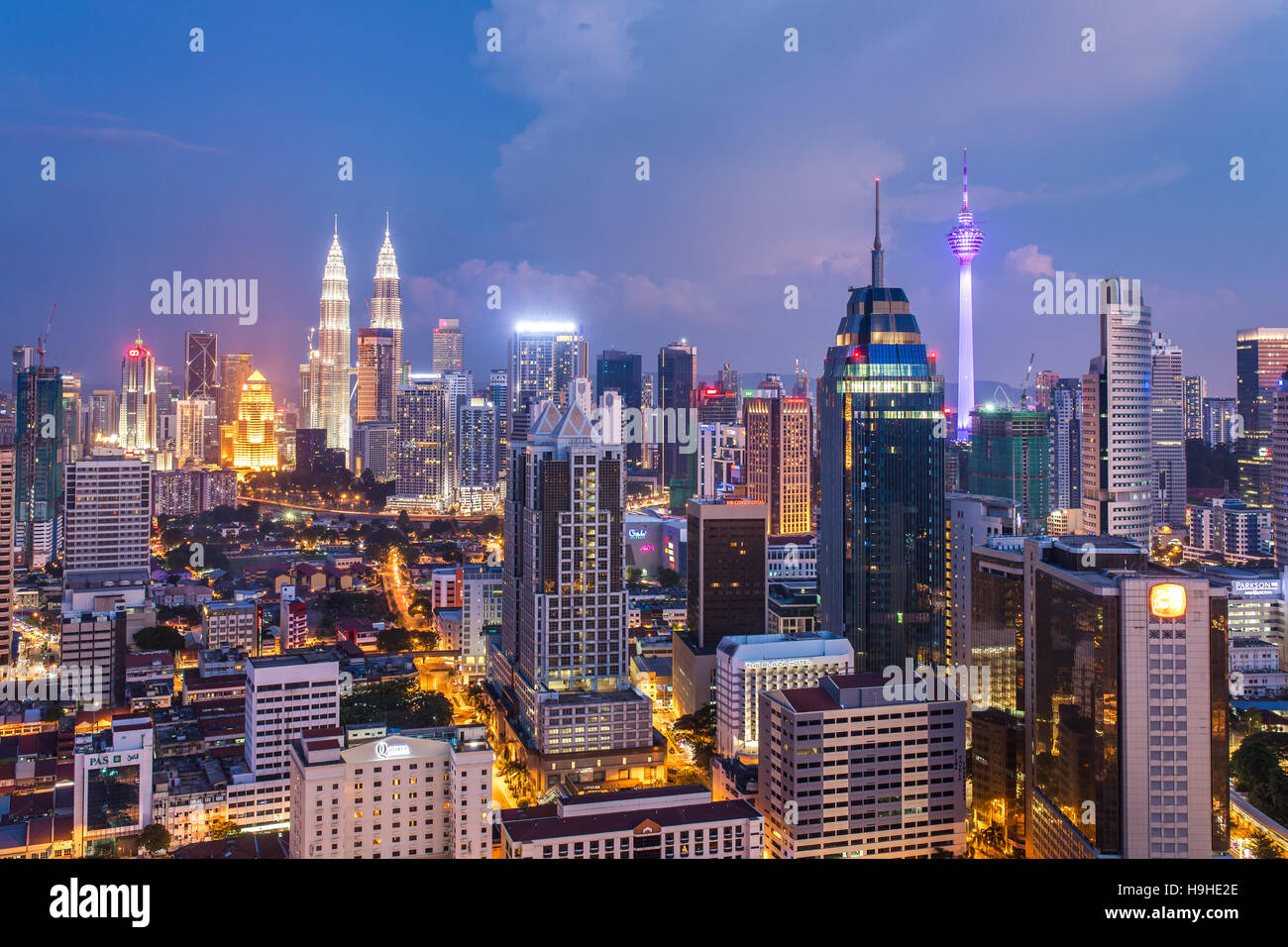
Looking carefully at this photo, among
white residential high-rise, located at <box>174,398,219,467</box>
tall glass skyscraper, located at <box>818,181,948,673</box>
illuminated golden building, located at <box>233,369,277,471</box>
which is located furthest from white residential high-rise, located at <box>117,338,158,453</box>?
tall glass skyscraper, located at <box>818,181,948,673</box>

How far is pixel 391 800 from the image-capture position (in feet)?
16.7

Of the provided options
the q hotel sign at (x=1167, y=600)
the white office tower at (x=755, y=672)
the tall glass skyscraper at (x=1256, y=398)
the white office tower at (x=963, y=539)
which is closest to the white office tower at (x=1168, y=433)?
the tall glass skyscraper at (x=1256, y=398)

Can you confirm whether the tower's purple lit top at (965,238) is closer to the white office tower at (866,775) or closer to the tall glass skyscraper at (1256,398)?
the tall glass skyscraper at (1256,398)

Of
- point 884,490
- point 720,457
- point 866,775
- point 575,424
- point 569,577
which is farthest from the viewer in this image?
point 720,457

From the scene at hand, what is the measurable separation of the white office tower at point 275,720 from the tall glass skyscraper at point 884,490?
4.69 meters

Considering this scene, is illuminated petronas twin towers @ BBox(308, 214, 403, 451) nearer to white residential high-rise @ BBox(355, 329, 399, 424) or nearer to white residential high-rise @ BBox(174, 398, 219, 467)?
white residential high-rise @ BBox(355, 329, 399, 424)

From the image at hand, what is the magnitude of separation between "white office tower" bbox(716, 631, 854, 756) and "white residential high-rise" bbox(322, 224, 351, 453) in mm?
7434

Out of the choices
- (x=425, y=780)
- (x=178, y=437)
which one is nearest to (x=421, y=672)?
(x=425, y=780)

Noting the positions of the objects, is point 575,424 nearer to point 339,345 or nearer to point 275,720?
point 275,720

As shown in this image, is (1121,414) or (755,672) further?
(1121,414)

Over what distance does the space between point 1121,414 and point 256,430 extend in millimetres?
15433

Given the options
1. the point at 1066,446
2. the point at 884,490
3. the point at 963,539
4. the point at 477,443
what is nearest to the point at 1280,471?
the point at 1066,446

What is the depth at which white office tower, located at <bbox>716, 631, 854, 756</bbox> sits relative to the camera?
782 centimetres

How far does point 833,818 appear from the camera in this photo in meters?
5.59
